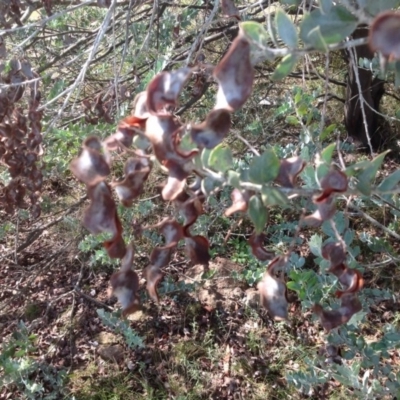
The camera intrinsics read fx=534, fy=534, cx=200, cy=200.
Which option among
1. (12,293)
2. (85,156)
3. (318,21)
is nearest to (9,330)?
Result: (12,293)

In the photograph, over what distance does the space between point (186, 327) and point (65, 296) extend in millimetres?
633

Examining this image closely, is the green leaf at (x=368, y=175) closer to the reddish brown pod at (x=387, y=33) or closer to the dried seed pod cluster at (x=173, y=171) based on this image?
the dried seed pod cluster at (x=173, y=171)

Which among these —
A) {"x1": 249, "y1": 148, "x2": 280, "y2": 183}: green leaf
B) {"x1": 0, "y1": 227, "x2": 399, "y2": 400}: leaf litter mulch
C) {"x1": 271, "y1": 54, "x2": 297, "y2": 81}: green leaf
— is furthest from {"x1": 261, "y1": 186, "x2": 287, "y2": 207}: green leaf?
{"x1": 0, "y1": 227, "x2": 399, "y2": 400}: leaf litter mulch

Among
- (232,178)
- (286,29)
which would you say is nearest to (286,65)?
(286,29)

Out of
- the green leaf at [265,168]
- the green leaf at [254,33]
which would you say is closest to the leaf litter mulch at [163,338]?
the green leaf at [265,168]

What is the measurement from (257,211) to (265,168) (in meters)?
0.05

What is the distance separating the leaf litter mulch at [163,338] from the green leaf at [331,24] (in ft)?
5.64

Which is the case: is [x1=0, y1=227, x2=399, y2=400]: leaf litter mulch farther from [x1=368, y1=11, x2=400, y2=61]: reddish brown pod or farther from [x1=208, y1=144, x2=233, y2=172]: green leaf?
[x1=368, y1=11, x2=400, y2=61]: reddish brown pod

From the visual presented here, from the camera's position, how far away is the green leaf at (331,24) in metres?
0.55

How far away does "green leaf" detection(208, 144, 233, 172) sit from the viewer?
1.96 feet

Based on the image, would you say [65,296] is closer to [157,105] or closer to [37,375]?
[37,375]

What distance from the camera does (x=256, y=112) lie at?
276 cm

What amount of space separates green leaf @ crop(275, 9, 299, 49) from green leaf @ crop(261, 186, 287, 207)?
0.16 metres

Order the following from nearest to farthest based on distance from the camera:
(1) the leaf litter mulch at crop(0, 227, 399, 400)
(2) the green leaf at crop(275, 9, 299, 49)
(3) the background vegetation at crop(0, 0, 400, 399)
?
(2) the green leaf at crop(275, 9, 299, 49) < (3) the background vegetation at crop(0, 0, 400, 399) < (1) the leaf litter mulch at crop(0, 227, 399, 400)
